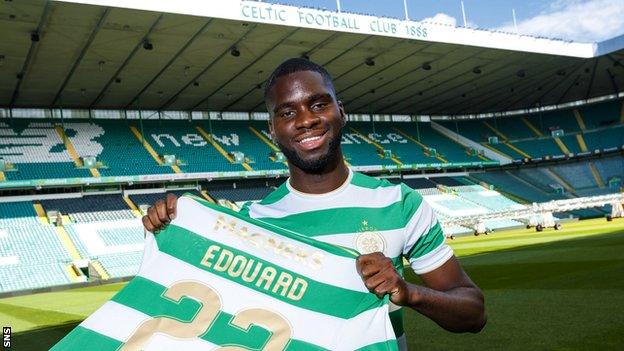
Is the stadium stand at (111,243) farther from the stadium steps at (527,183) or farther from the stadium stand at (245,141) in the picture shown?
the stadium steps at (527,183)

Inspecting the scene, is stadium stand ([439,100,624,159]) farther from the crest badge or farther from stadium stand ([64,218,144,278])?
the crest badge

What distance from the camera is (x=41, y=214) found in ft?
100

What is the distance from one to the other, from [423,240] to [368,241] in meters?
0.24

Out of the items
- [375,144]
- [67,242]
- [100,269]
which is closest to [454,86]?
[375,144]

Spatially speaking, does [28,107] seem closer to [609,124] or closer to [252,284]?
[252,284]

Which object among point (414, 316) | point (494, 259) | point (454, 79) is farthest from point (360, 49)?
point (414, 316)

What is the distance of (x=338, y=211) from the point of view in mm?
2412

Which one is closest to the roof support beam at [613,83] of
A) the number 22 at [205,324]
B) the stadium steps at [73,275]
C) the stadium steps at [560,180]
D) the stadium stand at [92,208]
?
the stadium steps at [560,180]

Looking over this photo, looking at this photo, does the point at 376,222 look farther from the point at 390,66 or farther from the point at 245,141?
the point at 245,141

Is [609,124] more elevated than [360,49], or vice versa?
[360,49]

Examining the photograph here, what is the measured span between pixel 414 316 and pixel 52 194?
2924cm

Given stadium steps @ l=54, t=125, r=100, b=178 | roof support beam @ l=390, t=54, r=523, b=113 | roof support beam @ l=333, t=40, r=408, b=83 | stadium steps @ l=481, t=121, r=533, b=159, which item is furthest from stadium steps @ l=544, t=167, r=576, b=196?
stadium steps @ l=54, t=125, r=100, b=178

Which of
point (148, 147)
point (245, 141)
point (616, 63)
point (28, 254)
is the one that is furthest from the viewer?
point (245, 141)

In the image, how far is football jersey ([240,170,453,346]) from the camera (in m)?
2.33
